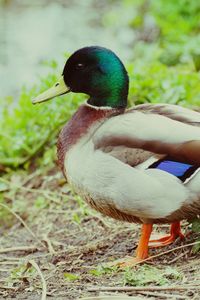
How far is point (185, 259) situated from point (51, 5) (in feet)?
38.6

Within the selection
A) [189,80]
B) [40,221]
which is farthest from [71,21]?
[40,221]

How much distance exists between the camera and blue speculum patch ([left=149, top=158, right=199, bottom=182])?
3.85 metres

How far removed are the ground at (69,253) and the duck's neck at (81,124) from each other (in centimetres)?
55

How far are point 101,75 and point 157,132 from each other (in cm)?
59

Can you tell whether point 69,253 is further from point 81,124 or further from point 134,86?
point 134,86

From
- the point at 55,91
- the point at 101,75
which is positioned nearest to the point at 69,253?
the point at 55,91

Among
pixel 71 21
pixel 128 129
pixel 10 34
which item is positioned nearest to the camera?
pixel 128 129

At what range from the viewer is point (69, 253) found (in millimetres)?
4562

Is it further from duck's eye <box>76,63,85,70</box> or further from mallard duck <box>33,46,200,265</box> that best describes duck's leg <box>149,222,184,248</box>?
duck's eye <box>76,63,85,70</box>

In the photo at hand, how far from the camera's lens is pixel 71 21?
44.3 feet

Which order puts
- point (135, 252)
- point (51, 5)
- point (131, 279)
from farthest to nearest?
point (51, 5), point (135, 252), point (131, 279)

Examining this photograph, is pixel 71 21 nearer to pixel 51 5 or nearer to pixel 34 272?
pixel 51 5

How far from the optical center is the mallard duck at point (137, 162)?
3865 mm

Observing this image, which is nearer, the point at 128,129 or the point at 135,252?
the point at 128,129
